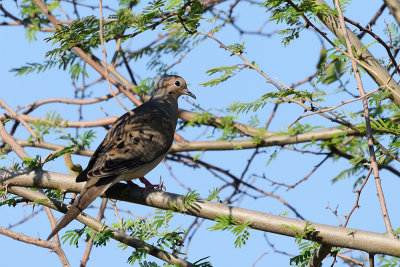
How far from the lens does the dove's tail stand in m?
3.26

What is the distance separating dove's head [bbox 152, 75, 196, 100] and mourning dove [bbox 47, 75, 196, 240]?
319 mm

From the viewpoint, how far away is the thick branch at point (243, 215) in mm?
2910

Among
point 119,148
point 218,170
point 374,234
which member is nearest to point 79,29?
point 119,148

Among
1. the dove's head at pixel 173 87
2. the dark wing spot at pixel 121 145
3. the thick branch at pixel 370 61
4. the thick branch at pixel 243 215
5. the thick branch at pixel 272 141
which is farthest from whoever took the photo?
the dove's head at pixel 173 87

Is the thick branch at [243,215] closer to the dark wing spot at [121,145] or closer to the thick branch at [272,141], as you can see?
the dark wing spot at [121,145]

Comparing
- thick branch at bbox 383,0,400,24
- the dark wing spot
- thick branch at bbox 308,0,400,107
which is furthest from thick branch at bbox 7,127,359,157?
thick branch at bbox 308,0,400,107

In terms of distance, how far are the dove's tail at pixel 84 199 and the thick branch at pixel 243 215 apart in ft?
0.21

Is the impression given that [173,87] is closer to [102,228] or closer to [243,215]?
[102,228]

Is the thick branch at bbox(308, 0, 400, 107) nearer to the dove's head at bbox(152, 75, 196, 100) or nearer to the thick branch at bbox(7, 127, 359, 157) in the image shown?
the thick branch at bbox(7, 127, 359, 157)

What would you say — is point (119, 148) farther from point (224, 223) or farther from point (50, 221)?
point (224, 223)

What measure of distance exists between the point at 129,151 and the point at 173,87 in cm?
159

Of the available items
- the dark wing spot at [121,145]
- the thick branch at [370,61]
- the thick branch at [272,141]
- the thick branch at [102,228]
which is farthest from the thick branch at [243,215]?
the thick branch at [272,141]

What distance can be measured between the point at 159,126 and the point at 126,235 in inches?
63.0

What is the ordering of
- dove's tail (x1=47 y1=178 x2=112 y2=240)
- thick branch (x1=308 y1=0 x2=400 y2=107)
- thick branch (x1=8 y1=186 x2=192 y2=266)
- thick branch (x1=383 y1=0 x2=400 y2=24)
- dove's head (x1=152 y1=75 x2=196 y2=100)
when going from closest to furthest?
thick branch (x1=8 y1=186 x2=192 y2=266)
dove's tail (x1=47 y1=178 x2=112 y2=240)
thick branch (x1=308 y1=0 x2=400 y2=107)
thick branch (x1=383 y1=0 x2=400 y2=24)
dove's head (x1=152 y1=75 x2=196 y2=100)
